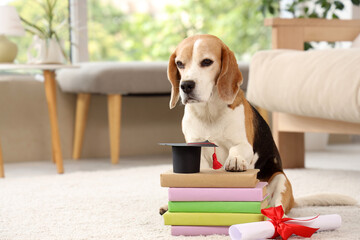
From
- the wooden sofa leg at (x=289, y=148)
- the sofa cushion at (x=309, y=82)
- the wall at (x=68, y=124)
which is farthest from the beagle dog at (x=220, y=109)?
the wall at (x=68, y=124)

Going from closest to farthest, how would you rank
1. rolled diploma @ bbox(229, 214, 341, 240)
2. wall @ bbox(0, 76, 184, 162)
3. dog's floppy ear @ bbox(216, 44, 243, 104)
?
rolled diploma @ bbox(229, 214, 341, 240)
dog's floppy ear @ bbox(216, 44, 243, 104)
wall @ bbox(0, 76, 184, 162)

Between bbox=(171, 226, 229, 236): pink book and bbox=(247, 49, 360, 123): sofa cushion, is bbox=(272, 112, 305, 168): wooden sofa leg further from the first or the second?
bbox=(171, 226, 229, 236): pink book

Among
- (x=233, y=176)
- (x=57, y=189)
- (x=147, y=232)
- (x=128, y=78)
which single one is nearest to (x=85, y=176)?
(x=57, y=189)

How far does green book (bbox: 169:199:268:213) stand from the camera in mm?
1358

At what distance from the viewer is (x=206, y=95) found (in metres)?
1.48

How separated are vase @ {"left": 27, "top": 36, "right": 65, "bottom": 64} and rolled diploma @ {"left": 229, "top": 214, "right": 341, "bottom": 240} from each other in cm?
170

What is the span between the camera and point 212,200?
137 centimetres

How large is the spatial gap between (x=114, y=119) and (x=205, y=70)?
4.88ft

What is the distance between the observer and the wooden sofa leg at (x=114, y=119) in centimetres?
288

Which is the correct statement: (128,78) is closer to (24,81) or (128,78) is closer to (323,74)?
(24,81)

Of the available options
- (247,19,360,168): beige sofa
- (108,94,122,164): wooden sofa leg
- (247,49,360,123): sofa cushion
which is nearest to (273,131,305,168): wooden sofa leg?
(247,19,360,168): beige sofa

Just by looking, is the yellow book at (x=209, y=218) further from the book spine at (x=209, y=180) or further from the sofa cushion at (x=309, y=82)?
the sofa cushion at (x=309, y=82)

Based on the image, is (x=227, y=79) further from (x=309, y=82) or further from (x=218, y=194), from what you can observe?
(x=309, y=82)

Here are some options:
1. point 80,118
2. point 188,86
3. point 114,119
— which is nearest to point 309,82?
point 188,86
